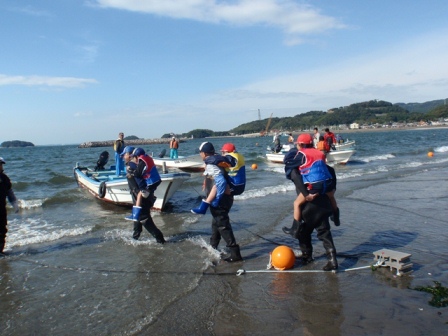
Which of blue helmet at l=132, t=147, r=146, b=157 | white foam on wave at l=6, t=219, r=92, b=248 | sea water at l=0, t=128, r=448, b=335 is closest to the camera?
sea water at l=0, t=128, r=448, b=335

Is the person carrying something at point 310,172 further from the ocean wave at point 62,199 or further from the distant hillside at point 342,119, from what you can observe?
the distant hillside at point 342,119

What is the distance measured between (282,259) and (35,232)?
22.0 ft

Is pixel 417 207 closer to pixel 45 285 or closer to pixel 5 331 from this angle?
pixel 45 285

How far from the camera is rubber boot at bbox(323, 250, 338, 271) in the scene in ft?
18.7

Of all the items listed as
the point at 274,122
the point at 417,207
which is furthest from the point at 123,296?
the point at 274,122

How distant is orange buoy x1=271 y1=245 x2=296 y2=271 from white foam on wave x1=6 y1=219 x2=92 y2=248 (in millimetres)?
5178

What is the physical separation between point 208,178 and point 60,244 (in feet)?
13.0

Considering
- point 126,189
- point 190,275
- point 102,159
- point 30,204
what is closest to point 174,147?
point 102,159

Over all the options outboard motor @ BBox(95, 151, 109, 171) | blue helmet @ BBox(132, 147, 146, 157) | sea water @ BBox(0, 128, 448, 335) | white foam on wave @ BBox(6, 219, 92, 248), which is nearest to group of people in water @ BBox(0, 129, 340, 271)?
blue helmet @ BBox(132, 147, 146, 157)

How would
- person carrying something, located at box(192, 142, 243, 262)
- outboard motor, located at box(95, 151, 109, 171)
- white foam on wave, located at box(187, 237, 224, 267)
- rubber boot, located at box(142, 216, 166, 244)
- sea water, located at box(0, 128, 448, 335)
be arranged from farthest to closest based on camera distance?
outboard motor, located at box(95, 151, 109, 171) < rubber boot, located at box(142, 216, 166, 244) < white foam on wave, located at box(187, 237, 224, 267) < person carrying something, located at box(192, 142, 243, 262) < sea water, located at box(0, 128, 448, 335)

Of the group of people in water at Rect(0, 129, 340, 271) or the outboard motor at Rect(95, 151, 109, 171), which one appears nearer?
the group of people in water at Rect(0, 129, 340, 271)

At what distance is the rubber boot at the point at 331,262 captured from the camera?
5.70 metres

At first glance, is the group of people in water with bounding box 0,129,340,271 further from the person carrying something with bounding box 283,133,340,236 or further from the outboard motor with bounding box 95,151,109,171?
the outboard motor with bounding box 95,151,109,171

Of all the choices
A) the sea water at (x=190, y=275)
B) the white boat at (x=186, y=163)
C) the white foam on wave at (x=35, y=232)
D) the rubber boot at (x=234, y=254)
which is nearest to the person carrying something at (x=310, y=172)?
the sea water at (x=190, y=275)
